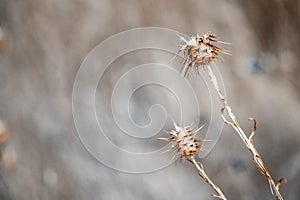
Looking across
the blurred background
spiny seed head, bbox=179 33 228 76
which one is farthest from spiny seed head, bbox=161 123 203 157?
the blurred background

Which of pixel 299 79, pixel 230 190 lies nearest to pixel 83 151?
pixel 230 190

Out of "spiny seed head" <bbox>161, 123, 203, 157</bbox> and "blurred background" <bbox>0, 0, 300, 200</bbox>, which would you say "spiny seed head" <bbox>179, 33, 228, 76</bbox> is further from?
"blurred background" <bbox>0, 0, 300, 200</bbox>

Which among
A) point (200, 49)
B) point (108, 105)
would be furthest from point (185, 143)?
point (108, 105)

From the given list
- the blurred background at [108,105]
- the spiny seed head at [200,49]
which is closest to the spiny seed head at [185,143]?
the spiny seed head at [200,49]

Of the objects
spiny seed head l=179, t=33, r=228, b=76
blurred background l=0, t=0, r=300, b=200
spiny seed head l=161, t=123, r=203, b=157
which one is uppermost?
blurred background l=0, t=0, r=300, b=200

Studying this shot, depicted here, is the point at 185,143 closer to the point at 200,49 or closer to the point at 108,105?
the point at 200,49

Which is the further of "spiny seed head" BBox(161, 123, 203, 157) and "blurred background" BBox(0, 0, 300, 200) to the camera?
"blurred background" BBox(0, 0, 300, 200)

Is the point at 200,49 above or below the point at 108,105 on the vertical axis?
below

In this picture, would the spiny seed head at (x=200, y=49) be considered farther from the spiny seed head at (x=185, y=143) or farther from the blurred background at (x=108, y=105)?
the blurred background at (x=108, y=105)
